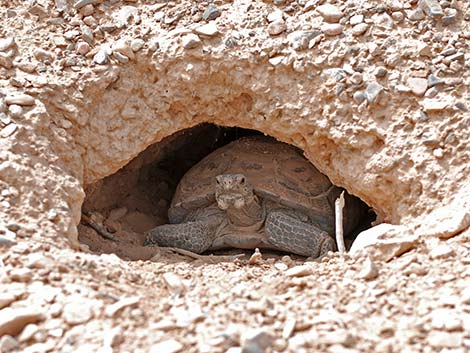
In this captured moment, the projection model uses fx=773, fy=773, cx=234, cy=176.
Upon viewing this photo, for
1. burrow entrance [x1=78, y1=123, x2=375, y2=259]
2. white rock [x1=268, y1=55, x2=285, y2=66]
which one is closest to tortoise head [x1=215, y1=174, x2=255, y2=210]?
burrow entrance [x1=78, y1=123, x2=375, y2=259]

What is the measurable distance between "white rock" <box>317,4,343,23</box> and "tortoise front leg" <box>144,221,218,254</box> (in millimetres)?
2079

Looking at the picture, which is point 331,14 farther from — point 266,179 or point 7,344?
point 7,344

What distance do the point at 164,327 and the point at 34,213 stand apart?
139 cm

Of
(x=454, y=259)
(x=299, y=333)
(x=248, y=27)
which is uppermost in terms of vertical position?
A: (x=248, y=27)

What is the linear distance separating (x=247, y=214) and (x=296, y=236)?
21.5 inches

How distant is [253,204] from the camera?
20.8ft

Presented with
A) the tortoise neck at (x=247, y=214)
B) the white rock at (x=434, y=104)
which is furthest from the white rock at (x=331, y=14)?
the tortoise neck at (x=247, y=214)

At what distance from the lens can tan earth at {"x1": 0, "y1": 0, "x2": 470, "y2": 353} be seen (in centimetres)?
370

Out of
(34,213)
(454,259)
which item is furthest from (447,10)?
(34,213)

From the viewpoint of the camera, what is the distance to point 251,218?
639cm

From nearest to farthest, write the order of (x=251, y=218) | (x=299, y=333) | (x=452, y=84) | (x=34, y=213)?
(x=299, y=333) < (x=34, y=213) < (x=452, y=84) < (x=251, y=218)

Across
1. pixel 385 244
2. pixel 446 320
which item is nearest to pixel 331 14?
pixel 385 244

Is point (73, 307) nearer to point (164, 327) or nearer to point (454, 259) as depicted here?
point (164, 327)

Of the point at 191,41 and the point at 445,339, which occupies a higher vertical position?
the point at 191,41
